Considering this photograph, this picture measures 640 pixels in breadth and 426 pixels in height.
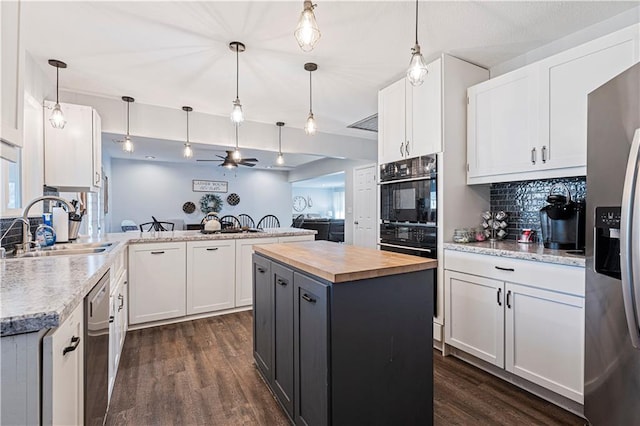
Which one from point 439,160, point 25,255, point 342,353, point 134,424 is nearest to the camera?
point 342,353

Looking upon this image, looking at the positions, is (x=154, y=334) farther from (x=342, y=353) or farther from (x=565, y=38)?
(x=565, y=38)

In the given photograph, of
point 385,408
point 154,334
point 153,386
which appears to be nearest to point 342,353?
point 385,408

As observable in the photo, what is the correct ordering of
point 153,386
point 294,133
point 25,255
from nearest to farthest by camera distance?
point 25,255
point 153,386
point 294,133

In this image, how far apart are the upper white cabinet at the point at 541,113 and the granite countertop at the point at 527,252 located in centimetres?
54

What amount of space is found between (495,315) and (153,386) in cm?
238

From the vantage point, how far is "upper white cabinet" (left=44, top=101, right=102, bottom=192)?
2.82 metres

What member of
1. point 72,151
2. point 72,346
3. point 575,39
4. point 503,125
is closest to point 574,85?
point 503,125

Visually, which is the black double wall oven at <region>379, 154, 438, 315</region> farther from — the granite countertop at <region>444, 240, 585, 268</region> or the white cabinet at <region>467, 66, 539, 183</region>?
the white cabinet at <region>467, 66, 539, 183</region>

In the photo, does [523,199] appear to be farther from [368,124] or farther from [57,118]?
[57,118]

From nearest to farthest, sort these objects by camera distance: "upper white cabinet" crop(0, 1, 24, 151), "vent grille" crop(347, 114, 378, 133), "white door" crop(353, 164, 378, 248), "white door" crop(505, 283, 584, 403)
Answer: "upper white cabinet" crop(0, 1, 24, 151), "white door" crop(505, 283, 584, 403), "vent grille" crop(347, 114, 378, 133), "white door" crop(353, 164, 378, 248)

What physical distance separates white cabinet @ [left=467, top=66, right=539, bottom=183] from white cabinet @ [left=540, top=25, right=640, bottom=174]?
8 cm

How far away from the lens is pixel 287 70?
2.98m

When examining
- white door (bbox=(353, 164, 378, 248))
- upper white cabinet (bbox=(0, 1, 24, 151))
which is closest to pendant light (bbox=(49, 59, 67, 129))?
upper white cabinet (bbox=(0, 1, 24, 151))

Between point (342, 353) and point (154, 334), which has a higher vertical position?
point (342, 353)
